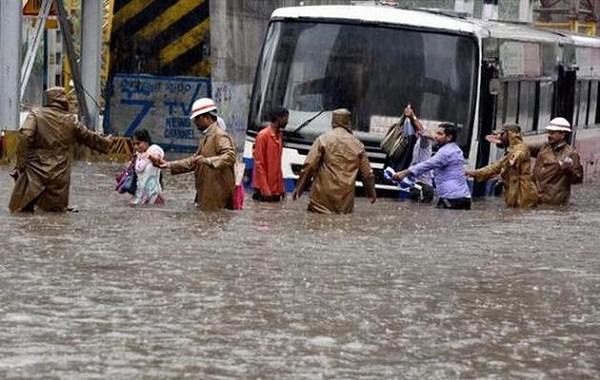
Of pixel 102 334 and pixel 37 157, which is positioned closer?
pixel 102 334

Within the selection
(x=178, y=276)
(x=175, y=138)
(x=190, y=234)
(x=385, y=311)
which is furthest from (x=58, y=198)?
(x=175, y=138)

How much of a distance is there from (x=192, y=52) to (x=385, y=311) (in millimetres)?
18554

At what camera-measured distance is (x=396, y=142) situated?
68.5 ft

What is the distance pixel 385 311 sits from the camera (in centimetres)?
1093

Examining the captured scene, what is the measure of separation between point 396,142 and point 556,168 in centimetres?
191

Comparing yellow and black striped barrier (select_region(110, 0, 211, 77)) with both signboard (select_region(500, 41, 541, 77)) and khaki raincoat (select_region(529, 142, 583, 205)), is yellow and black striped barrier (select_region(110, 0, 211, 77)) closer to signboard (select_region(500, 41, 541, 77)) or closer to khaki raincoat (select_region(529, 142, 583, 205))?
signboard (select_region(500, 41, 541, 77))

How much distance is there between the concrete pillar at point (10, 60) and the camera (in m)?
24.2

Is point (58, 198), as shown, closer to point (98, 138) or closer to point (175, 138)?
point (98, 138)

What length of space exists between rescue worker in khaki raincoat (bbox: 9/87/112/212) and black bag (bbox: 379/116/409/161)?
5.11m

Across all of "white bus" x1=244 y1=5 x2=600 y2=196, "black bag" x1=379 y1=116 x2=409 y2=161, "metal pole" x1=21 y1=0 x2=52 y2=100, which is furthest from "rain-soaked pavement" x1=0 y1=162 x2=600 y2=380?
"metal pole" x1=21 y1=0 x2=52 y2=100

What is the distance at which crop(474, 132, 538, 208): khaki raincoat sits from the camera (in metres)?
20.0

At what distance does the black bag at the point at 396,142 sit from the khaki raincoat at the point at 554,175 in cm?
162

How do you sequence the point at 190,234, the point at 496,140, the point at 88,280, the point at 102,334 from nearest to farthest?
1. the point at 102,334
2. the point at 88,280
3. the point at 190,234
4. the point at 496,140

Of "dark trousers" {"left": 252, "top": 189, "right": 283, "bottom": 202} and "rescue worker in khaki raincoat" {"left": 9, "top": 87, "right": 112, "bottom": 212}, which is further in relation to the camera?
"dark trousers" {"left": 252, "top": 189, "right": 283, "bottom": 202}
